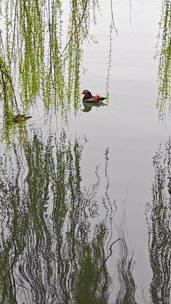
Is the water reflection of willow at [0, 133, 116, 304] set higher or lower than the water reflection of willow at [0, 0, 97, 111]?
lower

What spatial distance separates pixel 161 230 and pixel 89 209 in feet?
1.37

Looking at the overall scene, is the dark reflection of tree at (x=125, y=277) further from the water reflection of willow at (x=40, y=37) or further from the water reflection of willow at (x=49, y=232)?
the water reflection of willow at (x=40, y=37)

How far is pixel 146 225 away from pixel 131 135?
4.54ft

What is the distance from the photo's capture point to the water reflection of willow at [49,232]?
2006mm

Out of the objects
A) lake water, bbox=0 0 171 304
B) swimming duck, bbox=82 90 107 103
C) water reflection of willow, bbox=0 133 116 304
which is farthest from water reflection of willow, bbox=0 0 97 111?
swimming duck, bbox=82 90 107 103

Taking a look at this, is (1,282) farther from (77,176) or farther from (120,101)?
(120,101)

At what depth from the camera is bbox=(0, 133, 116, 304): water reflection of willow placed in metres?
2.01

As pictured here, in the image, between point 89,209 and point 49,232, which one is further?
point 89,209

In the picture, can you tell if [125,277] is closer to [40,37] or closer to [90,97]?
[40,37]

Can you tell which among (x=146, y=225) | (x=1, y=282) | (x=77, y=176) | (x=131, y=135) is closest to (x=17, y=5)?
(x=1, y=282)

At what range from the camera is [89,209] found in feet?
8.70

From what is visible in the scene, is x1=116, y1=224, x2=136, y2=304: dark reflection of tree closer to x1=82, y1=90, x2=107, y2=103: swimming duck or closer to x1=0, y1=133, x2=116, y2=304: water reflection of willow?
x1=0, y1=133, x2=116, y2=304: water reflection of willow

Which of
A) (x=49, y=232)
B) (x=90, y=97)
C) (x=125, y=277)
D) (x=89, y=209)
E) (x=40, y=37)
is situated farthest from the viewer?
(x=90, y=97)

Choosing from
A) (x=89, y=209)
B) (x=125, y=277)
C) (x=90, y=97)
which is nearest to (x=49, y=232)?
(x=89, y=209)
